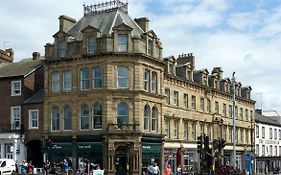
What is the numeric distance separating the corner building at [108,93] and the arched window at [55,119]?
97 millimetres

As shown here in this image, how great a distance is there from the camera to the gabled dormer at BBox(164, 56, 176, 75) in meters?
55.7

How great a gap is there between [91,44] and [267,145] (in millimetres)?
43250

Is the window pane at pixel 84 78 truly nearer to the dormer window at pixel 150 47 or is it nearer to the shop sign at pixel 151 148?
the dormer window at pixel 150 47

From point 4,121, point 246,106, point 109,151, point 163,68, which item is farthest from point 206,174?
point 246,106

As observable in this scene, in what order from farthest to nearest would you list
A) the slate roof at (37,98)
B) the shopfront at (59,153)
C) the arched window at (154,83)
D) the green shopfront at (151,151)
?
the slate roof at (37,98) → the arched window at (154,83) → the shopfront at (59,153) → the green shopfront at (151,151)

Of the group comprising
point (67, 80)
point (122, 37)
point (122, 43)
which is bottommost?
point (67, 80)

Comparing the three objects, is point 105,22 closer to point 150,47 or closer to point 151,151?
point 150,47

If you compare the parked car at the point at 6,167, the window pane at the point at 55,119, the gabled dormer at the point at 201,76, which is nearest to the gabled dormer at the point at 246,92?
the gabled dormer at the point at 201,76

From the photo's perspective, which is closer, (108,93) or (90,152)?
(108,93)

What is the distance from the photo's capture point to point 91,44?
4966cm

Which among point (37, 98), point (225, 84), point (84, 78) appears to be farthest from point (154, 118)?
point (225, 84)

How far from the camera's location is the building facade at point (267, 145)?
7938cm

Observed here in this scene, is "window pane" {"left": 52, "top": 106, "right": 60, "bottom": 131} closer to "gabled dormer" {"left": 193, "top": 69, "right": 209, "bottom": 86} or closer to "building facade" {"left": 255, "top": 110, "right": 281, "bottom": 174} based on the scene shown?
"gabled dormer" {"left": 193, "top": 69, "right": 209, "bottom": 86}

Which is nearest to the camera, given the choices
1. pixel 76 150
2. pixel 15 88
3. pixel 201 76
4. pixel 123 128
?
pixel 123 128
